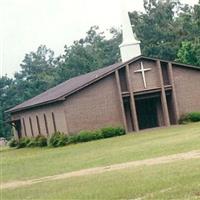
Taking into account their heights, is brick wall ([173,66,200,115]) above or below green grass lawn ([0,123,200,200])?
above

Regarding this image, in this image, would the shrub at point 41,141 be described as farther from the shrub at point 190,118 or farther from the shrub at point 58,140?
the shrub at point 190,118

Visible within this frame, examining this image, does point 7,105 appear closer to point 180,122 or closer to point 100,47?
point 100,47

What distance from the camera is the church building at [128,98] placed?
42219 mm

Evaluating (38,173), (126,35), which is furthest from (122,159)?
(126,35)

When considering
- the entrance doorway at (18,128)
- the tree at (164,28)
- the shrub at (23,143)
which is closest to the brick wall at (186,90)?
the shrub at (23,143)

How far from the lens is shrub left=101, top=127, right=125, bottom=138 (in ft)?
134

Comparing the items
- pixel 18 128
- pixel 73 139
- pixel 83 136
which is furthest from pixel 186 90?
pixel 18 128

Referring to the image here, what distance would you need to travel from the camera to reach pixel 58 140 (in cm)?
4041

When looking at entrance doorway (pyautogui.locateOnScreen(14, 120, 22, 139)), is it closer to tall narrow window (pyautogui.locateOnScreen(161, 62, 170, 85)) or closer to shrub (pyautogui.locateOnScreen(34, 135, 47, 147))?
shrub (pyautogui.locateOnScreen(34, 135, 47, 147))

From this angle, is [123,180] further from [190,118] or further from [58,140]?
[190,118]

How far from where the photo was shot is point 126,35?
47312mm

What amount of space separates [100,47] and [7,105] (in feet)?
77.7

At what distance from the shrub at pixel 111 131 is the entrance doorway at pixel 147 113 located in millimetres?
5254

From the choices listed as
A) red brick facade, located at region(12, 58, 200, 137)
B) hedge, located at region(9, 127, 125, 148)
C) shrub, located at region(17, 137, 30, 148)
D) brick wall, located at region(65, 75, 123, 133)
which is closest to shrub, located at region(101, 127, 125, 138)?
hedge, located at region(9, 127, 125, 148)
